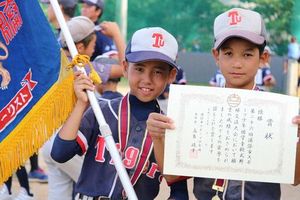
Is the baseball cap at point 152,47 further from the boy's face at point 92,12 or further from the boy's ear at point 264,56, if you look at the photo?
the boy's face at point 92,12

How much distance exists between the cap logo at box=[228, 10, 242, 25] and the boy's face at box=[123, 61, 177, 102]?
1.46 ft

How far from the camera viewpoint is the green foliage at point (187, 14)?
1780 centimetres

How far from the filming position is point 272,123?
283cm

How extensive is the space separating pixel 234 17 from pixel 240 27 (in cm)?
8

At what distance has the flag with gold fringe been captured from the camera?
137 inches

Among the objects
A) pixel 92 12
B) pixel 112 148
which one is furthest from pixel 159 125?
pixel 92 12

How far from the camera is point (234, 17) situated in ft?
10.3

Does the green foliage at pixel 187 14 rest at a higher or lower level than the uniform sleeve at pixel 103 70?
higher

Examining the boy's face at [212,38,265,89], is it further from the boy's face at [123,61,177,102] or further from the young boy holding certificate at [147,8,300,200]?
the boy's face at [123,61,177,102]

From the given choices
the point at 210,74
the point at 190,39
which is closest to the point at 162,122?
the point at 190,39

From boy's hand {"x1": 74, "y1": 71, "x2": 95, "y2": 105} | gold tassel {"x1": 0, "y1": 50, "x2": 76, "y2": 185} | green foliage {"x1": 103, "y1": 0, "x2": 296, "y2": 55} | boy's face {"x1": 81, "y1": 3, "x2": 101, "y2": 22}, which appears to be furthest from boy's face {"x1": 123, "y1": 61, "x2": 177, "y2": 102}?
green foliage {"x1": 103, "y1": 0, "x2": 296, "y2": 55}

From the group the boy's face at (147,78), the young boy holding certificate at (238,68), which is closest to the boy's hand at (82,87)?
the boy's face at (147,78)

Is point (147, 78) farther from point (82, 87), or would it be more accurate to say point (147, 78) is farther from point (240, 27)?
point (240, 27)

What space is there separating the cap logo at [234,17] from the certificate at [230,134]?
1.28 feet
